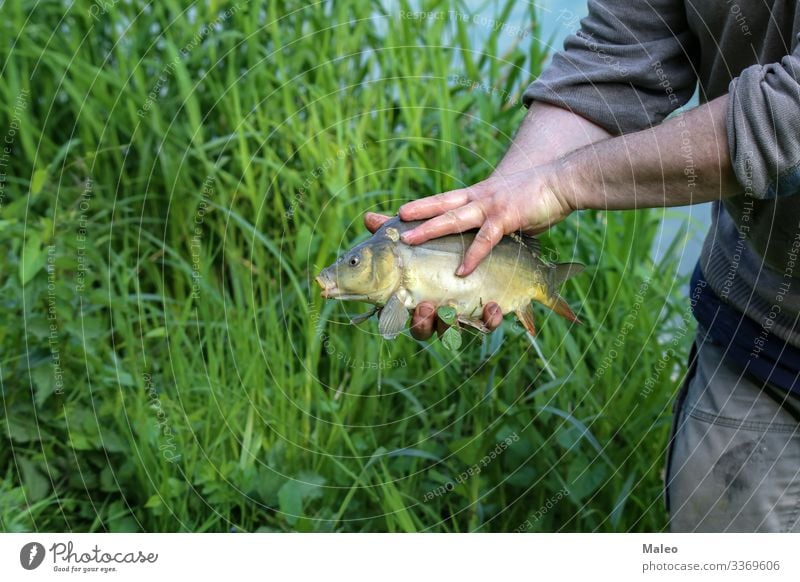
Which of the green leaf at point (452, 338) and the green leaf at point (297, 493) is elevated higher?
the green leaf at point (452, 338)

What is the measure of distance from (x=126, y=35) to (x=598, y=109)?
4.51 feet

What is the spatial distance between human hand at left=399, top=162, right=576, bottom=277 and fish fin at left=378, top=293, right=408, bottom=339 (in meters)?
0.08

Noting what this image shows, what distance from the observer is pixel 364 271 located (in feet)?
4.46

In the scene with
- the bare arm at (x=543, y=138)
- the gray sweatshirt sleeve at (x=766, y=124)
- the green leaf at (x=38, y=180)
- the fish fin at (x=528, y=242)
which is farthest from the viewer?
the green leaf at (x=38, y=180)

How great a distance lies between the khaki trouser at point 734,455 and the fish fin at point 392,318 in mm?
602

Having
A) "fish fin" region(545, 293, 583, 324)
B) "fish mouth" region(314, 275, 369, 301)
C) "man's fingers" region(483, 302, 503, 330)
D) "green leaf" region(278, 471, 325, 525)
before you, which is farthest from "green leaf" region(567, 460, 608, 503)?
"fish mouth" region(314, 275, 369, 301)

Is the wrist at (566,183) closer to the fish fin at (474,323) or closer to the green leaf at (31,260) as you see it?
the fish fin at (474,323)

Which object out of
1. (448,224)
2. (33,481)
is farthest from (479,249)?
(33,481)

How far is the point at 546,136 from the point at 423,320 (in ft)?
1.34

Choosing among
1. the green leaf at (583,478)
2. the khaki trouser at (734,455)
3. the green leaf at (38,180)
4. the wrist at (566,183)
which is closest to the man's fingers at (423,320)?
the wrist at (566,183)

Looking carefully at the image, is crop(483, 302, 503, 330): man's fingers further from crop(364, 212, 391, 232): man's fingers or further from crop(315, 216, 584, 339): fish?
crop(364, 212, 391, 232): man's fingers

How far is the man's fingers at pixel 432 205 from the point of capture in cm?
140

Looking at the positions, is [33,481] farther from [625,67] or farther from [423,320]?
[625,67]

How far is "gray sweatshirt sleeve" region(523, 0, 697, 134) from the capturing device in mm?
1644
